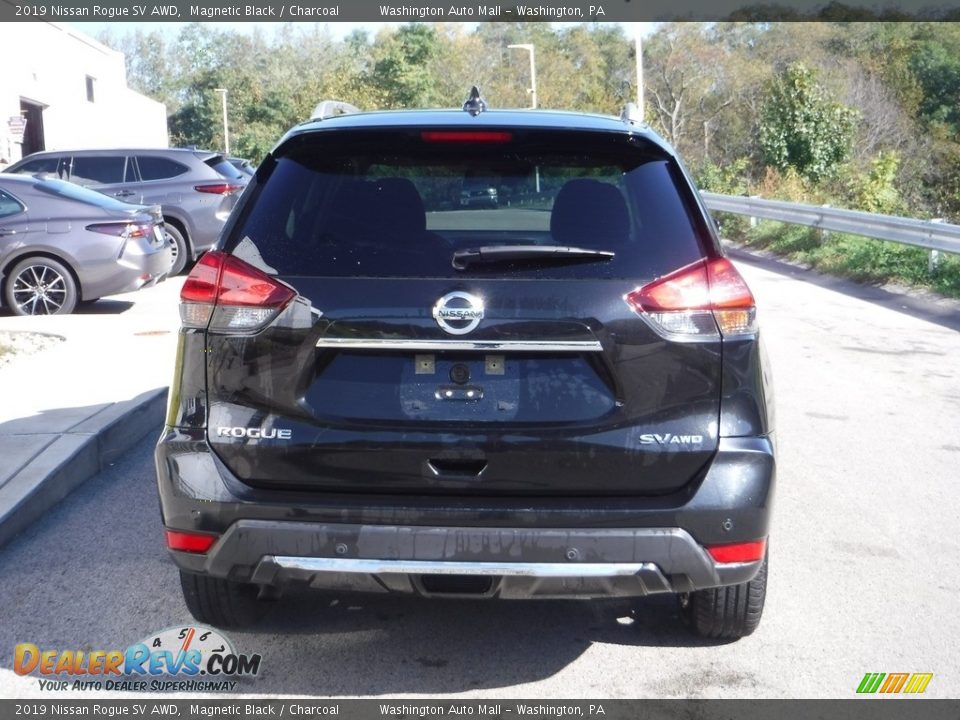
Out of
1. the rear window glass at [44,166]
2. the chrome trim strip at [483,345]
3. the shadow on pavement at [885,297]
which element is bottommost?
the shadow on pavement at [885,297]

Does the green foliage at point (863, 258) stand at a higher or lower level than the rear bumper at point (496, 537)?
lower

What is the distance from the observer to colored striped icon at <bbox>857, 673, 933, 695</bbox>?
156 inches

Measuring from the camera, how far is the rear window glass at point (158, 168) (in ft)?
56.5

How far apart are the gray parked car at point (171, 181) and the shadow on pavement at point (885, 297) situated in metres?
8.35

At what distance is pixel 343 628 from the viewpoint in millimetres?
4457

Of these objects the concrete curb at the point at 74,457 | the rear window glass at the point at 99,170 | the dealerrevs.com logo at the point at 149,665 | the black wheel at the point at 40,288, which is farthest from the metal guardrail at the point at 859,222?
the dealerrevs.com logo at the point at 149,665

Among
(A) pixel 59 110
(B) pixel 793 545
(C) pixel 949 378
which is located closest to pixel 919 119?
(A) pixel 59 110

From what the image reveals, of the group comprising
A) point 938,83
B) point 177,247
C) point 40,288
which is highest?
point 938,83

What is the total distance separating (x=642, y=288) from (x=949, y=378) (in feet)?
21.8

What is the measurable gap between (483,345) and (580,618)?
1530 millimetres

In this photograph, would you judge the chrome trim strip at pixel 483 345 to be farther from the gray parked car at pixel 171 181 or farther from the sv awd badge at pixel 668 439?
the gray parked car at pixel 171 181

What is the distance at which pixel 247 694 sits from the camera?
3.93 metres

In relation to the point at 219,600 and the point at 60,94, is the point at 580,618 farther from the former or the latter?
the point at 60,94
